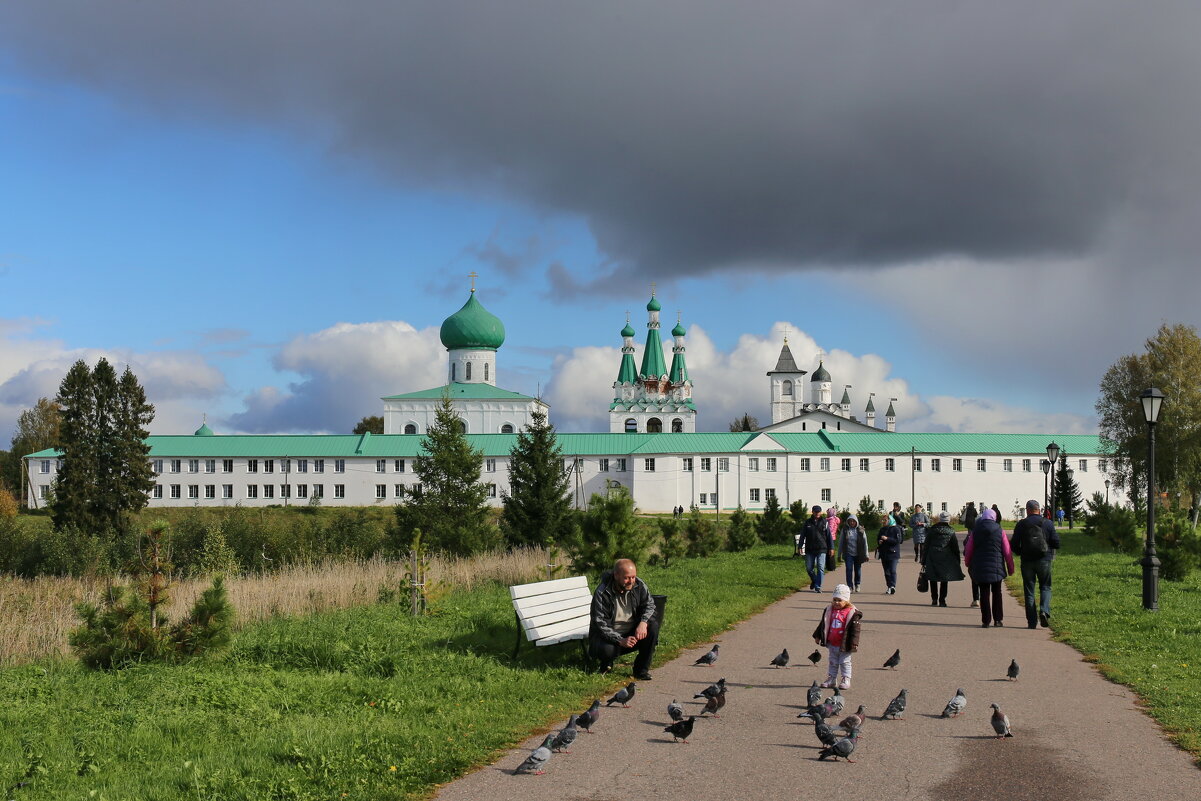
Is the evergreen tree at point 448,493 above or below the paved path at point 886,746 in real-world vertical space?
above

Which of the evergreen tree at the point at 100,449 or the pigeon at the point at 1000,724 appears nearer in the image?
the pigeon at the point at 1000,724

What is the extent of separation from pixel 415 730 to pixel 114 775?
6.23 feet

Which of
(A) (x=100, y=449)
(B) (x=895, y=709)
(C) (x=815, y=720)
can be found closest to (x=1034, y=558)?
(B) (x=895, y=709)

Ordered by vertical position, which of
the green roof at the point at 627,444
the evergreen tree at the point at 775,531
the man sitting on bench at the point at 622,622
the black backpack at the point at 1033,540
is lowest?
the evergreen tree at the point at 775,531

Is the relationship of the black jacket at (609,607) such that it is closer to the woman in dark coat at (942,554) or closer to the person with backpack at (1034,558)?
the person with backpack at (1034,558)

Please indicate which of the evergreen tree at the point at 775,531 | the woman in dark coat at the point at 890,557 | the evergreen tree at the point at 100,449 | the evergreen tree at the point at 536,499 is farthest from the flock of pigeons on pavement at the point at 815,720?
the evergreen tree at the point at 100,449

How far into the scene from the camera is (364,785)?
6.18m

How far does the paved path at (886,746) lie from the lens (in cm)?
620

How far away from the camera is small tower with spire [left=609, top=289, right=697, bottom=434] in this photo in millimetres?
106438

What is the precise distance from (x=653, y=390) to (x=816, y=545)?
9180 cm

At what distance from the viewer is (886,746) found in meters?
7.23

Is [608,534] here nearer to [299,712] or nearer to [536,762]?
[299,712]

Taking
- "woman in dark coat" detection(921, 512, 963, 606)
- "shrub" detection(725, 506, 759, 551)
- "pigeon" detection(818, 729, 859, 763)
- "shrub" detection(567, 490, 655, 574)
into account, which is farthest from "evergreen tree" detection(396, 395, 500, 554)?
"pigeon" detection(818, 729, 859, 763)

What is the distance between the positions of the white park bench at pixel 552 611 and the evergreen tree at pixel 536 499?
24810 mm
